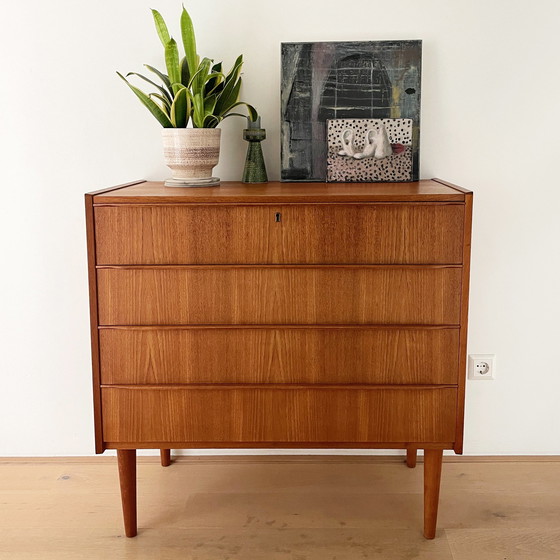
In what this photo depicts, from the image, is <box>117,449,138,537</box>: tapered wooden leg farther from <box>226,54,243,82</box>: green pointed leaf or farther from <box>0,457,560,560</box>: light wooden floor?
<box>226,54,243,82</box>: green pointed leaf

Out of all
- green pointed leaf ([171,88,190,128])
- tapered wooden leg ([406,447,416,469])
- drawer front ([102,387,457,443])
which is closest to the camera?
drawer front ([102,387,457,443])

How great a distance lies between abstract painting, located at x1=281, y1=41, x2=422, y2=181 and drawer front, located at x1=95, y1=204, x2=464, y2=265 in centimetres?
47

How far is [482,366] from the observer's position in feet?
7.49

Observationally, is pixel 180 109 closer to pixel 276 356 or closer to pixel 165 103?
pixel 165 103

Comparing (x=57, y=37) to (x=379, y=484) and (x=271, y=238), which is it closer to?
(x=271, y=238)

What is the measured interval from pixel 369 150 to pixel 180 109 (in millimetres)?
572

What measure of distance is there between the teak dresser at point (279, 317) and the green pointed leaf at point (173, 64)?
0.32 metres

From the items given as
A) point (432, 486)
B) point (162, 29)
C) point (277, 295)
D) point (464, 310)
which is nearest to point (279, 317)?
→ point (277, 295)

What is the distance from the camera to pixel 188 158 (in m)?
1.91

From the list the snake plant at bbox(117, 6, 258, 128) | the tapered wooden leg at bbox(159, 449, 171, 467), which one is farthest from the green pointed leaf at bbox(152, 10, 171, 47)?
the tapered wooden leg at bbox(159, 449, 171, 467)

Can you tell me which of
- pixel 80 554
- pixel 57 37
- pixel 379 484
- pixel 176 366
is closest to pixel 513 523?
pixel 379 484

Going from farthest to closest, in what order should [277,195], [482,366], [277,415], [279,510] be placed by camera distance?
[482,366] < [279,510] < [277,415] < [277,195]

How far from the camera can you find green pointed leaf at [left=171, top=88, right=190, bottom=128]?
73.9 inches

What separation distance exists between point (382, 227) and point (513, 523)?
3.06 ft
